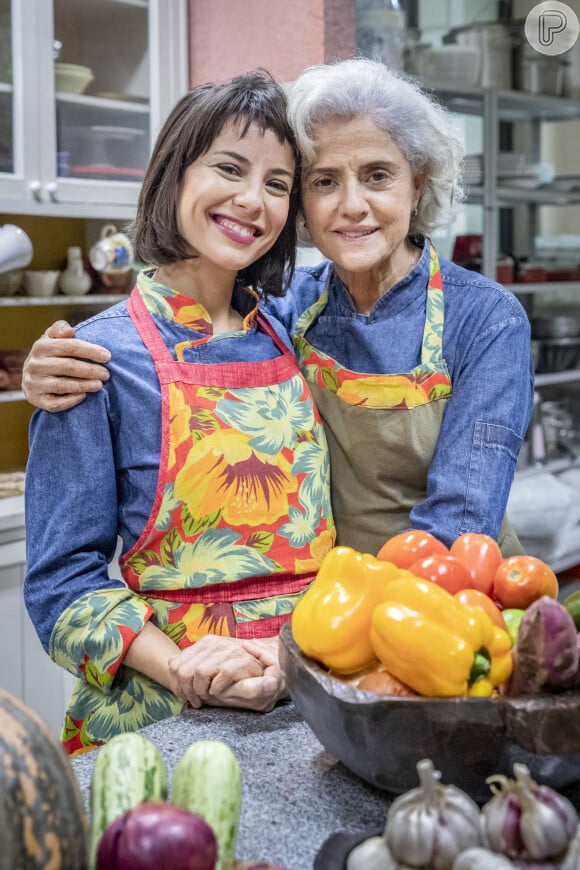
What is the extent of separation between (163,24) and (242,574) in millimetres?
2376

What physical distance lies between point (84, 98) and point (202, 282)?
1816 mm

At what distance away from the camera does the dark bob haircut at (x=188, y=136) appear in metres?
1.42

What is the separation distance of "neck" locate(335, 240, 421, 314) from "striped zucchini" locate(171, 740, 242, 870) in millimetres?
971

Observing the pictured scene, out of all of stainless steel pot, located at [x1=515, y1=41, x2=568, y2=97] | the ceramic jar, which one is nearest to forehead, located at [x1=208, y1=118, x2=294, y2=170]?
the ceramic jar

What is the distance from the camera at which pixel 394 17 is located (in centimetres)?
348

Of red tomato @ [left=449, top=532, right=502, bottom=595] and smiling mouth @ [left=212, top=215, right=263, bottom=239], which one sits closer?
red tomato @ [left=449, top=532, right=502, bottom=595]

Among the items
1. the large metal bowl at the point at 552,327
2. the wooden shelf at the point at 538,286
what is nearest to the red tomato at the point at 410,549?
the wooden shelf at the point at 538,286

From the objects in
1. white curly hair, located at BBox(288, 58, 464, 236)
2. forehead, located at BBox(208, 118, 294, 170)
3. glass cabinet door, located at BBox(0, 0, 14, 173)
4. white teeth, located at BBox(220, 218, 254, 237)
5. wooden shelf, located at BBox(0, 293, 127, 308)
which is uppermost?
glass cabinet door, located at BBox(0, 0, 14, 173)

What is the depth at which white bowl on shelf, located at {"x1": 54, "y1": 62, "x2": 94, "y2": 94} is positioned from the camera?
2980 mm

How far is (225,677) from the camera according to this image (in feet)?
3.81

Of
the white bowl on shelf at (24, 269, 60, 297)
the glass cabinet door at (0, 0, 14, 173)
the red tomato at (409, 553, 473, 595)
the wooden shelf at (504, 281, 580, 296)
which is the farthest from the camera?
the wooden shelf at (504, 281, 580, 296)

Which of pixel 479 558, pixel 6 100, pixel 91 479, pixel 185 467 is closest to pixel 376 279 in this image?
pixel 185 467

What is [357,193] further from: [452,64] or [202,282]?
[452,64]

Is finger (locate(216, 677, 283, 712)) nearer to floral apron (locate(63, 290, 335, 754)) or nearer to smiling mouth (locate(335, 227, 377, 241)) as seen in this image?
floral apron (locate(63, 290, 335, 754))
